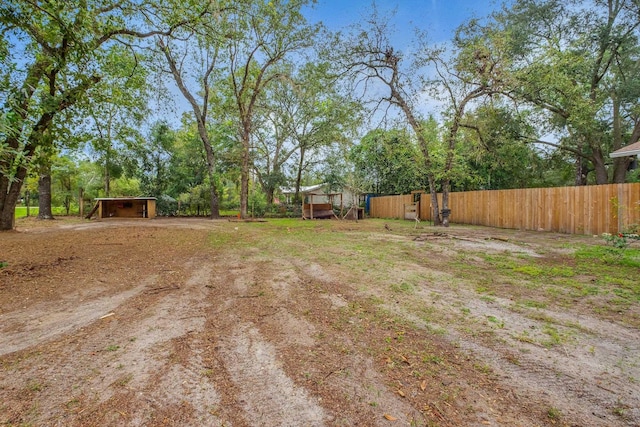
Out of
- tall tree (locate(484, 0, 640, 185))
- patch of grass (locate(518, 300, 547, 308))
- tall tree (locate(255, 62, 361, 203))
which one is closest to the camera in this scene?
patch of grass (locate(518, 300, 547, 308))

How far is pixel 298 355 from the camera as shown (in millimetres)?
2068

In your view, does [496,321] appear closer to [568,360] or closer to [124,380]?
[568,360]

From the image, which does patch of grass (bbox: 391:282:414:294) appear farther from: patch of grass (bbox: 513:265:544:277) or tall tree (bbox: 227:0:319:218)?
tall tree (bbox: 227:0:319:218)

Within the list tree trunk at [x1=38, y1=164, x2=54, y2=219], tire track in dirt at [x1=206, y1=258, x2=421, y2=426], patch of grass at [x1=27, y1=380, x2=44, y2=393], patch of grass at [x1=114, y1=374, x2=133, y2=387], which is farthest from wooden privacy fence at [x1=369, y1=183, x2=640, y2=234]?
tree trunk at [x1=38, y1=164, x2=54, y2=219]

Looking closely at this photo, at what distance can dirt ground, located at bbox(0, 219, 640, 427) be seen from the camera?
5.02ft

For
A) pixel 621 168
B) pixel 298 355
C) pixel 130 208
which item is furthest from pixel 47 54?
pixel 621 168

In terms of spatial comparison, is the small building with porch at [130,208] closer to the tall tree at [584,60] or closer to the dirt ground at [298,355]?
the dirt ground at [298,355]

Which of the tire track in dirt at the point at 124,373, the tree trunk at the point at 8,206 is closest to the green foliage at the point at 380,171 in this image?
the tree trunk at the point at 8,206

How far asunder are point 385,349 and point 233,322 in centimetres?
137

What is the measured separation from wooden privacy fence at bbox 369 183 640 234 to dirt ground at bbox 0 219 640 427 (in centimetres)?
512

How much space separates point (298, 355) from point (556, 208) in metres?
11.2

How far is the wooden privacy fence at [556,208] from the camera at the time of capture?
7.89 m

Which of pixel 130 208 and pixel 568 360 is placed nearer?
pixel 568 360

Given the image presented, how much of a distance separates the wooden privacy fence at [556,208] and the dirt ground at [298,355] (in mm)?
5116
